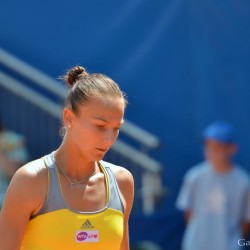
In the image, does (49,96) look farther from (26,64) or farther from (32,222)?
(32,222)

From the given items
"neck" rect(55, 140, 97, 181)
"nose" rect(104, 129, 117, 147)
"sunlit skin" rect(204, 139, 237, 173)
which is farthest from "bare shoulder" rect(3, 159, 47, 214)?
"sunlit skin" rect(204, 139, 237, 173)

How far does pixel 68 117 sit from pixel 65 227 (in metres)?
0.38

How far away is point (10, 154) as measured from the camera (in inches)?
209

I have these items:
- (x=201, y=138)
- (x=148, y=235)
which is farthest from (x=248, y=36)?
(x=148, y=235)

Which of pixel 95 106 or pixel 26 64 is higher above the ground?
pixel 26 64

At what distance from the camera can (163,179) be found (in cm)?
574

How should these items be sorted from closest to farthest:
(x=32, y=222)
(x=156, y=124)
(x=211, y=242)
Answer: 1. (x=32, y=222)
2. (x=211, y=242)
3. (x=156, y=124)

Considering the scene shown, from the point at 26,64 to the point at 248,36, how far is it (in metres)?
1.58

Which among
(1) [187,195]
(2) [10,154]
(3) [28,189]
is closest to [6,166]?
(2) [10,154]

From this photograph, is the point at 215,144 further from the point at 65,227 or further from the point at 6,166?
the point at 65,227

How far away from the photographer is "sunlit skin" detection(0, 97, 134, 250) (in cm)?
261

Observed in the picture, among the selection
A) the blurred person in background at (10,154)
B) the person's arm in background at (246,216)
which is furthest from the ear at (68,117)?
the person's arm in background at (246,216)

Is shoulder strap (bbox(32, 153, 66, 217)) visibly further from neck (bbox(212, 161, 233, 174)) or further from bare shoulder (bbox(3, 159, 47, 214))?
neck (bbox(212, 161, 233, 174))

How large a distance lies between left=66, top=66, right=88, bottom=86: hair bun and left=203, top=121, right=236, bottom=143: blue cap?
2.56 meters
